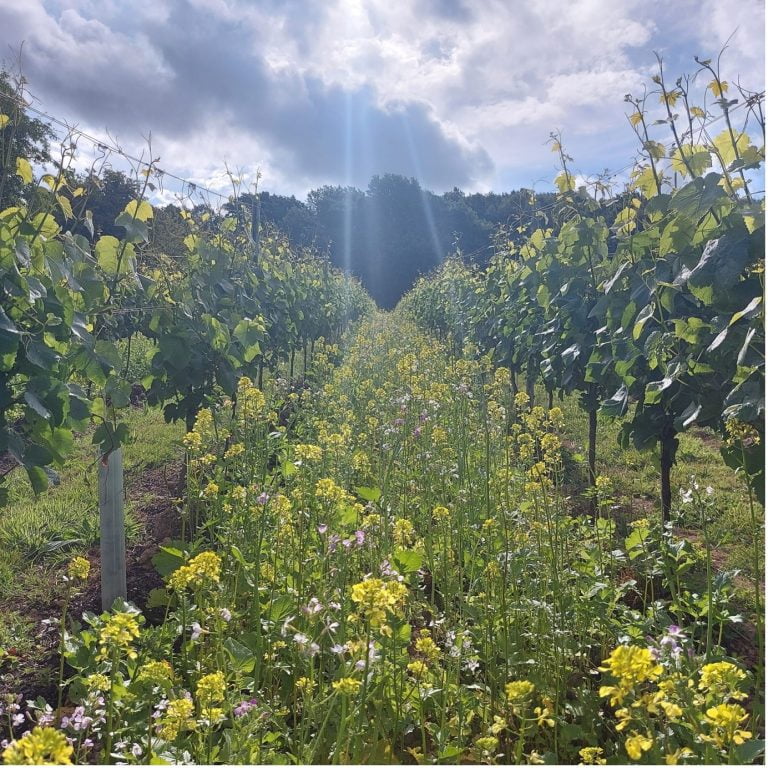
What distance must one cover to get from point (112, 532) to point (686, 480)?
4.43 m

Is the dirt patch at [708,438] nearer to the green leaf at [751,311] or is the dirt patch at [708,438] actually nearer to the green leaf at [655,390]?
the green leaf at [655,390]

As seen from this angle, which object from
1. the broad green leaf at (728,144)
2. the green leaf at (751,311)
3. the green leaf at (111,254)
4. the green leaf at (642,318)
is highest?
the broad green leaf at (728,144)

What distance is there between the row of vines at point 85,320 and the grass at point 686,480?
98.2 inches

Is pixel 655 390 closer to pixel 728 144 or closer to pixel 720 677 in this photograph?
pixel 728 144

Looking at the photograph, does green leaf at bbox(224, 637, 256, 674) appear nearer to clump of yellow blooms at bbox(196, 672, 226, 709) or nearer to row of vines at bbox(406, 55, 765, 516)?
clump of yellow blooms at bbox(196, 672, 226, 709)

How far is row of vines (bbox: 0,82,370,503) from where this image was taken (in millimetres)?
2125

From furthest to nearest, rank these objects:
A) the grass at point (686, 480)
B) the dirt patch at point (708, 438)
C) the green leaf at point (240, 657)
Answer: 1. the dirt patch at point (708, 438)
2. the grass at point (686, 480)
3. the green leaf at point (240, 657)

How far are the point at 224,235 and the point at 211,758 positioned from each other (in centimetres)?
495

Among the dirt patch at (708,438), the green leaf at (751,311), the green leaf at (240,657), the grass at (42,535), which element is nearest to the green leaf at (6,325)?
the grass at (42,535)

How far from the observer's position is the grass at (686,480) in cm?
357

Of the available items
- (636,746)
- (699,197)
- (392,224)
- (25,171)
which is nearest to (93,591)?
(25,171)

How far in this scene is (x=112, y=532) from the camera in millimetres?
2916

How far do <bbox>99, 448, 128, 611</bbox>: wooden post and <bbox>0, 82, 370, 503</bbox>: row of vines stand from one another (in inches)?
7.3

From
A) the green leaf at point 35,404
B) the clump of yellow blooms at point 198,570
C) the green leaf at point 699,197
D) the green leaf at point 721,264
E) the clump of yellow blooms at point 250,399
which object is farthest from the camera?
the clump of yellow blooms at point 250,399
